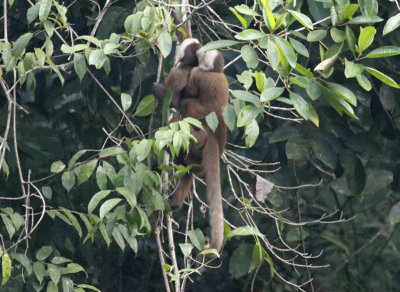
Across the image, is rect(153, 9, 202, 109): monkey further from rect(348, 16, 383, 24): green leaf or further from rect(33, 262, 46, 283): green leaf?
rect(348, 16, 383, 24): green leaf

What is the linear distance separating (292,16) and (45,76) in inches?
110

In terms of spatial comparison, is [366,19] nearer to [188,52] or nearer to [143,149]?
[143,149]

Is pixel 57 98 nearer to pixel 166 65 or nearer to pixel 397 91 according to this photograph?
pixel 166 65

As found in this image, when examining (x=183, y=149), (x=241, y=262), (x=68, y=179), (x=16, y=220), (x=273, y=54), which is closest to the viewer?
(x=273, y=54)

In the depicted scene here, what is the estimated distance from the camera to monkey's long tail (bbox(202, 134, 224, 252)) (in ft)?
12.2

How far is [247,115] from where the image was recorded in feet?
10.4

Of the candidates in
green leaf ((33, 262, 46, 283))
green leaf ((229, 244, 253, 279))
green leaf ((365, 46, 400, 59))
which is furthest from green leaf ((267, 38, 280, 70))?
green leaf ((229, 244, 253, 279))

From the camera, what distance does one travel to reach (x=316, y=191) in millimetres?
5891

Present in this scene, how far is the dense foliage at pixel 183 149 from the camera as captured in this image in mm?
3377

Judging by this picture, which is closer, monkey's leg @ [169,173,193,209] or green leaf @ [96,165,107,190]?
green leaf @ [96,165,107,190]

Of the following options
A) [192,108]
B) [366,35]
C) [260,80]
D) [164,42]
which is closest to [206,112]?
[192,108]

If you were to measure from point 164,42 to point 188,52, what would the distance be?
89 cm

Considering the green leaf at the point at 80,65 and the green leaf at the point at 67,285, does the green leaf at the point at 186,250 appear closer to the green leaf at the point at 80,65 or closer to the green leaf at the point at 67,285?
the green leaf at the point at 67,285

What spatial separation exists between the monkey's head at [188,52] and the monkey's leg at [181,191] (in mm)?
573
